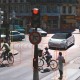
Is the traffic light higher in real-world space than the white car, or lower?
higher

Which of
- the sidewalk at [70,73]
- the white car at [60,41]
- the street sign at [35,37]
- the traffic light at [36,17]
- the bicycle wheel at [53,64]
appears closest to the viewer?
the traffic light at [36,17]

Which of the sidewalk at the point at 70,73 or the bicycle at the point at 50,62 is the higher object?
the bicycle at the point at 50,62

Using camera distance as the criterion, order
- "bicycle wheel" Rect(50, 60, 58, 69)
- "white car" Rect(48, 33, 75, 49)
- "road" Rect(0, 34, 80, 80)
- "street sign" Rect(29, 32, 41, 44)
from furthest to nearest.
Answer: "white car" Rect(48, 33, 75, 49)
"bicycle wheel" Rect(50, 60, 58, 69)
"road" Rect(0, 34, 80, 80)
"street sign" Rect(29, 32, 41, 44)

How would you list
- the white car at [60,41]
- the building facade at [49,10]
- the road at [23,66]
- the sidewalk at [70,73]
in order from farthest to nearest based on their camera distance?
1. the building facade at [49,10]
2. the white car at [60,41]
3. the road at [23,66]
4. the sidewalk at [70,73]

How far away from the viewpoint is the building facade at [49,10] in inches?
3337

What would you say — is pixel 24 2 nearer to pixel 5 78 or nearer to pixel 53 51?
pixel 53 51

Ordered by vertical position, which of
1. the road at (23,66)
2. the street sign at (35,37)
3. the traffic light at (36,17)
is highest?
the traffic light at (36,17)

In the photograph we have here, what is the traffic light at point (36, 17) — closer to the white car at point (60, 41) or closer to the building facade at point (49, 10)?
the white car at point (60, 41)

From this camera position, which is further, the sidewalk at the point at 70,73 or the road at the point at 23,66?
the road at the point at 23,66

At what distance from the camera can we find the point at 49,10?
84875 millimetres

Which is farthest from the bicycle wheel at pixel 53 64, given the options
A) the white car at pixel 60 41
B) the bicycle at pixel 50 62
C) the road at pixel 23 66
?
the white car at pixel 60 41

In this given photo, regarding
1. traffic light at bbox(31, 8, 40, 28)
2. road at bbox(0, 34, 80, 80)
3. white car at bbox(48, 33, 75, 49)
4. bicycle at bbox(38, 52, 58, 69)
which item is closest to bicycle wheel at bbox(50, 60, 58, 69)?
bicycle at bbox(38, 52, 58, 69)

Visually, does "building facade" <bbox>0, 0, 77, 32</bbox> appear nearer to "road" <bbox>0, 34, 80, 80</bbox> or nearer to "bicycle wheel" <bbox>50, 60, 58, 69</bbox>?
"road" <bbox>0, 34, 80, 80</bbox>

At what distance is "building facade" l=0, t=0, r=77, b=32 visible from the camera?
84.8m
